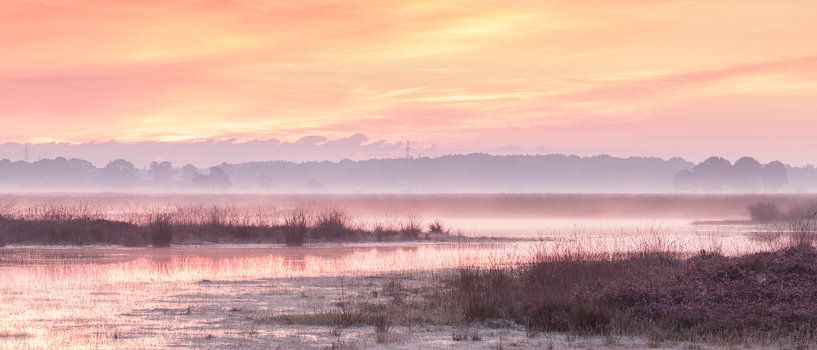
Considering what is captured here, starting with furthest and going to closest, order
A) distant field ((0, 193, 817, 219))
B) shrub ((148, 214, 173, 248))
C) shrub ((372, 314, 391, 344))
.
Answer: distant field ((0, 193, 817, 219)) → shrub ((148, 214, 173, 248)) → shrub ((372, 314, 391, 344))

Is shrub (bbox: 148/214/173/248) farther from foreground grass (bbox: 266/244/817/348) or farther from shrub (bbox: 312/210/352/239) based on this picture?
foreground grass (bbox: 266/244/817/348)

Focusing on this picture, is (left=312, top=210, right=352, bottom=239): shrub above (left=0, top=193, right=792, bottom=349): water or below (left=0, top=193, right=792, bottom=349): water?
above

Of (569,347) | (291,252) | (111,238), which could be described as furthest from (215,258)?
(569,347)

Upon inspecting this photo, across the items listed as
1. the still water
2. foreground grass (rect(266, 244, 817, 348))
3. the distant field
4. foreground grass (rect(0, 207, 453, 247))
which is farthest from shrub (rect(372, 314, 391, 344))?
the distant field

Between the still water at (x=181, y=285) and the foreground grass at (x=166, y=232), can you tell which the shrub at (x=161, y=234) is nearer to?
the foreground grass at (x=166, y=232)

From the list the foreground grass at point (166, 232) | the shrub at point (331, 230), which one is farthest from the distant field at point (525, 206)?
the shrub at point (331, 230)

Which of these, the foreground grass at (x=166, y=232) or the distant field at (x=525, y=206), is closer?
the foreground grass at (x=166, y=232)

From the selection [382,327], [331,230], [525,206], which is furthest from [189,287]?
[525,206]

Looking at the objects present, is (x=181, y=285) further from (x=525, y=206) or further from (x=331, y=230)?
(x=525, y=206)

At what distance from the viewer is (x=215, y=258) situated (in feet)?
117

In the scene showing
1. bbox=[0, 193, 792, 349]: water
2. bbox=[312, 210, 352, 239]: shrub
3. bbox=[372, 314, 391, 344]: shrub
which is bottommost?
bbox=[372, 314, 391, 344]: shrub

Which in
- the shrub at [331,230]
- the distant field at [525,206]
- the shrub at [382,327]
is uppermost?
the distant field at [525,206]

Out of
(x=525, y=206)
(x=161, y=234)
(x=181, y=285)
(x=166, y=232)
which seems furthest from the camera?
(x=525, y=206)

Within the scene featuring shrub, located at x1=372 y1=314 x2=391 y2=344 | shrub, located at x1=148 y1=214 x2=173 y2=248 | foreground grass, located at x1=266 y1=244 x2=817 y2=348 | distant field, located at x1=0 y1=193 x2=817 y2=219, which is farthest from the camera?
distant field, located at x1=0 y1=193 x2=817 y2=219
